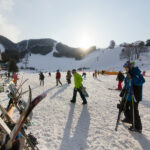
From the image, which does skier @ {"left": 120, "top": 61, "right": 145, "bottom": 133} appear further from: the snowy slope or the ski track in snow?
the snowy slope

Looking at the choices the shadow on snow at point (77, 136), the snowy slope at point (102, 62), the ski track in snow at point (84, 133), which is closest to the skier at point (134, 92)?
the ski track in snow at point (84, 133)

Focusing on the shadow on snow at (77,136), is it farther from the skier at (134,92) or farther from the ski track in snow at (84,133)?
the skier at (134,92)

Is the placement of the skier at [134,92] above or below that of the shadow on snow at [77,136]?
above

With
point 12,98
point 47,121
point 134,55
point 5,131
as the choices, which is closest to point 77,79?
point 47,121

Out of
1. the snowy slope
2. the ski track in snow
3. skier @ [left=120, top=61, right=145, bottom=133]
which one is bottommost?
the ski track in snow

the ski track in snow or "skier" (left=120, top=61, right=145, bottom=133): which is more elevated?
"skier" (left=120, top=61, right=145, bottom=133)

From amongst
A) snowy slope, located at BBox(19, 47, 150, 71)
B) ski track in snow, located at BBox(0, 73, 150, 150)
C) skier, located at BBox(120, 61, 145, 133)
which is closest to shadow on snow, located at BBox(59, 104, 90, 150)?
ski track in snow, located at BBox(0, 73, 150, 150)

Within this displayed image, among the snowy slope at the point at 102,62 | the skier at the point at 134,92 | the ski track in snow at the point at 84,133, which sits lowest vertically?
the ski track in snow at the point at 84,133

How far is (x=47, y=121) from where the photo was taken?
408 centimetres

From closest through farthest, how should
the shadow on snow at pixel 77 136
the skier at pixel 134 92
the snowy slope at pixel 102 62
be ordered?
the shadow on snow at pixel 77 136
the skier at pixel 134 92
the snowy slope at pixel 102 62

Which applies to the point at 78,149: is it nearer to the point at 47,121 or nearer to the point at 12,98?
the point at 47,121

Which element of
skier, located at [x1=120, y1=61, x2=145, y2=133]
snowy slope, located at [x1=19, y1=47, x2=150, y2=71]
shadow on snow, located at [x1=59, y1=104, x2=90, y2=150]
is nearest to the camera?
shadow on snow, located at [x1=59, y1=104, x2=90, y2=150]

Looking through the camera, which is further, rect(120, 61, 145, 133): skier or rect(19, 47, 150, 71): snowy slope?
rect(19, 47, 150, 71): snowy slope

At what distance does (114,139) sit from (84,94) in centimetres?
A: 315
